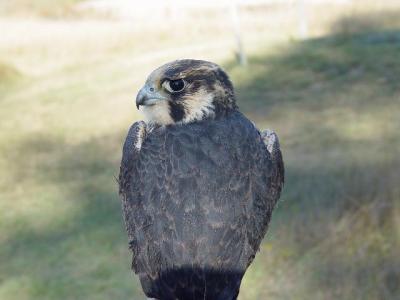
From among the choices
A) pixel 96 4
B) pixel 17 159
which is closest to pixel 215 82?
pixel 17 159

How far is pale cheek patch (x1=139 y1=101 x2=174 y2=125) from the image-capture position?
3.47 metres

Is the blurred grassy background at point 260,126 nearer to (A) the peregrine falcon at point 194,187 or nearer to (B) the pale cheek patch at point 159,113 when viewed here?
(A) the peregrine falcon at point 194,187

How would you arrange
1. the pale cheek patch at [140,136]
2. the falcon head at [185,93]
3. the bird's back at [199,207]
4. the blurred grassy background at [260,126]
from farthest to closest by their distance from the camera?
the blurred grassy background at [260,126] → the pale cheek patch at [140,136] → the falcon head at [185,93] → the bird's back at [199,207]

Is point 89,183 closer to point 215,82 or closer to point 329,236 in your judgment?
point 329,236

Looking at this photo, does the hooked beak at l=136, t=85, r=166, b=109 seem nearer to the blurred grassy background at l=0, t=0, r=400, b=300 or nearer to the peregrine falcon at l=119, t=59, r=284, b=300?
the peregrine falcon at l=119, t=59, r=284, b=300

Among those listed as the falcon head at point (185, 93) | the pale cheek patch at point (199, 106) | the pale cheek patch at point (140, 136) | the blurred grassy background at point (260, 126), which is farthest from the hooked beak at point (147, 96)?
the blurred grassy background at point (260, 126)

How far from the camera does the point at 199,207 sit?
320 centimetres

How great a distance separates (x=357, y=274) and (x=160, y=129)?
3.98 metres

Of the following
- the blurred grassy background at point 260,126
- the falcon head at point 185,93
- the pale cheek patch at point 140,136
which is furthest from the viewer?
the blurred grassy background at point 260,126

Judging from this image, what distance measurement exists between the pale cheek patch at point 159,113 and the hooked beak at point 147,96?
1.5 inches

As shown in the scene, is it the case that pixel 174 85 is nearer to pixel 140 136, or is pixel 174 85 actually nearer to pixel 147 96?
pixel 147 96

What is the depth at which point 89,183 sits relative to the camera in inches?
399

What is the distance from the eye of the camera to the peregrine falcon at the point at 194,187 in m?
3.18

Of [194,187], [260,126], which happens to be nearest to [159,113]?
[194,187]
